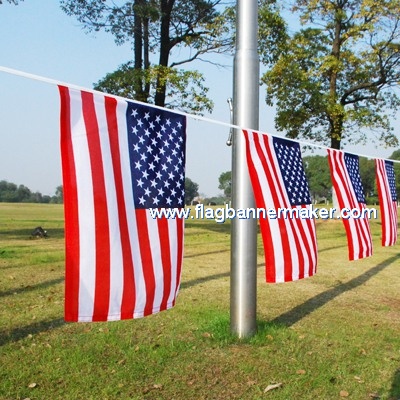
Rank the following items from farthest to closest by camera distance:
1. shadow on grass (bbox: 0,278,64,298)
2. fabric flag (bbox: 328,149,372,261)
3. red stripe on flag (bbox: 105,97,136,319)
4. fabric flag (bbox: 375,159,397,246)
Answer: fabric flag (bbox: 375,159,397,246) → shadow on grass (bbox: 0,278,64,298) → fabric flag (bbox: 328,149,372,261) → red stripe on flag (bbox: 105,97,136,319)

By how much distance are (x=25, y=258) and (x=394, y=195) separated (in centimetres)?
789

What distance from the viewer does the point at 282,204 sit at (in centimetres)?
527

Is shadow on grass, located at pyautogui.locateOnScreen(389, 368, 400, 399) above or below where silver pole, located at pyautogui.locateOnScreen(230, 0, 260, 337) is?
below

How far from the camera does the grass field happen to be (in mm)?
4098

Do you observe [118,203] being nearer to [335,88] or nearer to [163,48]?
[163,48]

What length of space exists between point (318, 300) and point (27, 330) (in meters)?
4.25

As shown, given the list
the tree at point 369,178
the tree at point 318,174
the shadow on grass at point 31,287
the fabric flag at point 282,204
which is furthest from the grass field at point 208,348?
the tree at point 369,178

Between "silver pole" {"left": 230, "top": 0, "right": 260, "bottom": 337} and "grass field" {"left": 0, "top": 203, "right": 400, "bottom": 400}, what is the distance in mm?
434

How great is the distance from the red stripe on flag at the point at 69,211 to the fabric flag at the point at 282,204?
2113 millimetres

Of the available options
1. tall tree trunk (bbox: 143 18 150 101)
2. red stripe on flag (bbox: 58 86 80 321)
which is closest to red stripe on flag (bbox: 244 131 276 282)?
red stripe on flag (bbox: 58 86 80 321)

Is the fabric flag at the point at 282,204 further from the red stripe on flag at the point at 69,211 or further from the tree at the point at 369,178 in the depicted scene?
the tree at the point at 369,178

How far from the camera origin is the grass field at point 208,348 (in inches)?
A: 161

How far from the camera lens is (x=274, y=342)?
5281mm

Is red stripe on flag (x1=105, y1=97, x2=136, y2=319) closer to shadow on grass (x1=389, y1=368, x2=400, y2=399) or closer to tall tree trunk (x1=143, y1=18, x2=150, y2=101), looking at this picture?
shadow on grass (x1=389, y1=368, x2=400, y2=399)
